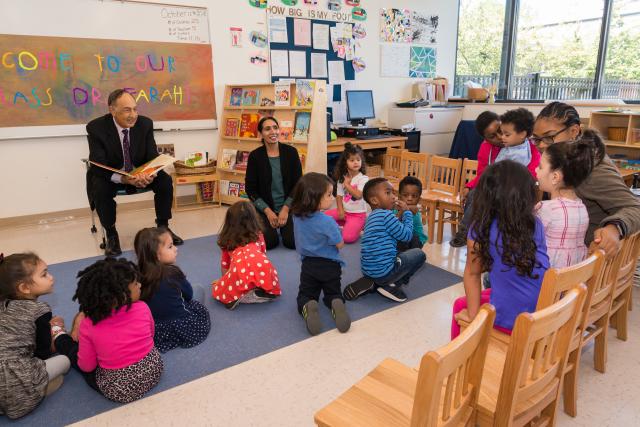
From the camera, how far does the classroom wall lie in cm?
409

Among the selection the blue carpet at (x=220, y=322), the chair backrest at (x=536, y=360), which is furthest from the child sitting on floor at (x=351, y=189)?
the chair backrest at (x=536, y=360)

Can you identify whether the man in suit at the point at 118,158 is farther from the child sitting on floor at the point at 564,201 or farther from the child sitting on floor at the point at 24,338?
the child sitting on floor at the point at 564,201

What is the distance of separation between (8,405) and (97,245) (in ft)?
7.12

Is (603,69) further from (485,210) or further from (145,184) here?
(145,184)

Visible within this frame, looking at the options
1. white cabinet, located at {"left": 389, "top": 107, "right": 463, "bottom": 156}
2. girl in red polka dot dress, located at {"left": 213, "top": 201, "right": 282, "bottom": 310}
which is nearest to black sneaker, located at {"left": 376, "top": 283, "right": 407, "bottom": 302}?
girl in red polka dot dress, located at {"left": 213, "top": 201, "right": 282, "bottom": 310}

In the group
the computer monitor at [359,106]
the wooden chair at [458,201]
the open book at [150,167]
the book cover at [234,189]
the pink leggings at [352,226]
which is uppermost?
the computer monitor at [359,106]

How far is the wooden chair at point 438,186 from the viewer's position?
11.4 feet

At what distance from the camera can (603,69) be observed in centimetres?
509

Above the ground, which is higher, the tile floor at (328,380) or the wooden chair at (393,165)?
the wooden chair at (393,165)

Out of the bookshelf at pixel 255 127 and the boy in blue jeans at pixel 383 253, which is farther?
the bookshelf at pixel 255 127

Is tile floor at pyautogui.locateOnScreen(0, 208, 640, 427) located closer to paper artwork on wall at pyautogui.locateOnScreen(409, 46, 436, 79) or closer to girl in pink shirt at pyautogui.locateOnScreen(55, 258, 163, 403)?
girl in pink shirt at pyautogui.locateOnScreen(55, 258, 163, 403)

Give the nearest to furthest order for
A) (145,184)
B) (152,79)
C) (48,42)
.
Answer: (145,184), (48,42), (152,79)

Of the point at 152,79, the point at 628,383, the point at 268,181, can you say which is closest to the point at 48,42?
the point at 152,79

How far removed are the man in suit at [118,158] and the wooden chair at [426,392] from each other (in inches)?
108
